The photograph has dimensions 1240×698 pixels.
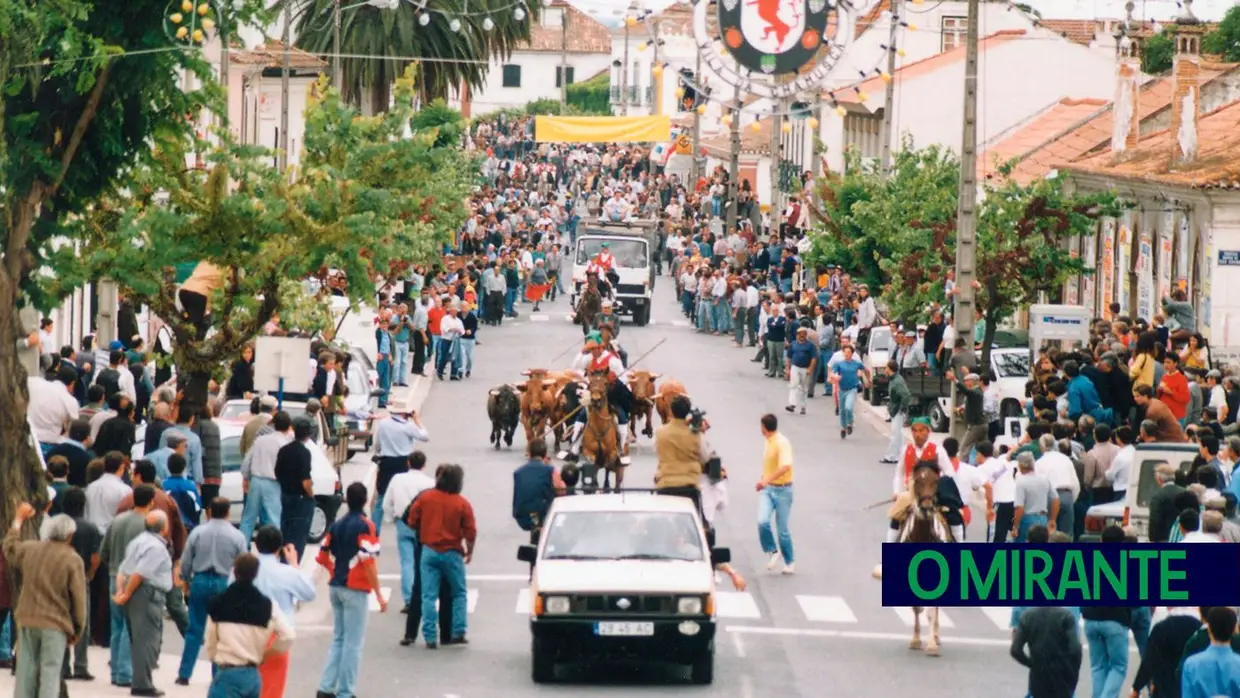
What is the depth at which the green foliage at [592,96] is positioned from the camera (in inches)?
6199

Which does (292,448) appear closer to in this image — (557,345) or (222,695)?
(222,695)

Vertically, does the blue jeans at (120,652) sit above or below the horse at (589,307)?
below

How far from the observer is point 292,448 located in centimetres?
2189

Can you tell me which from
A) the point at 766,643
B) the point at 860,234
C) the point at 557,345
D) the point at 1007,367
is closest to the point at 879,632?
the point at 766,643

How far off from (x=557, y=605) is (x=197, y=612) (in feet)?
8.71

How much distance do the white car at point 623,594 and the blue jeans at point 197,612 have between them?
239 centimetres

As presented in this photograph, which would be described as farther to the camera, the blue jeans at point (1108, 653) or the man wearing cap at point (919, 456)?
the man wearing cap at point (919, 456)

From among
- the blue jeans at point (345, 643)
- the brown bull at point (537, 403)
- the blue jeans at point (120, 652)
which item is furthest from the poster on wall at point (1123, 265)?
the blue jeans at point (120, 652)

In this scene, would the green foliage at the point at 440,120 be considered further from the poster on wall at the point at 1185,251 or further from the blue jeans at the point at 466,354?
the poster on wall at the point at 1185,251

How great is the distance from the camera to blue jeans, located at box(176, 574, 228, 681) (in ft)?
57.8

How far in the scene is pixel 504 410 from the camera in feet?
111

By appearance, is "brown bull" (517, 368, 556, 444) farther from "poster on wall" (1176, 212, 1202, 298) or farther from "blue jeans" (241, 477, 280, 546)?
"poster on wall" (1176, 212, 1202, 298)

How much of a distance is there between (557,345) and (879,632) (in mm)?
30044

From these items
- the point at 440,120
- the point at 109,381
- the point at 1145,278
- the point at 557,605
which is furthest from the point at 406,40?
the point at 557,605
